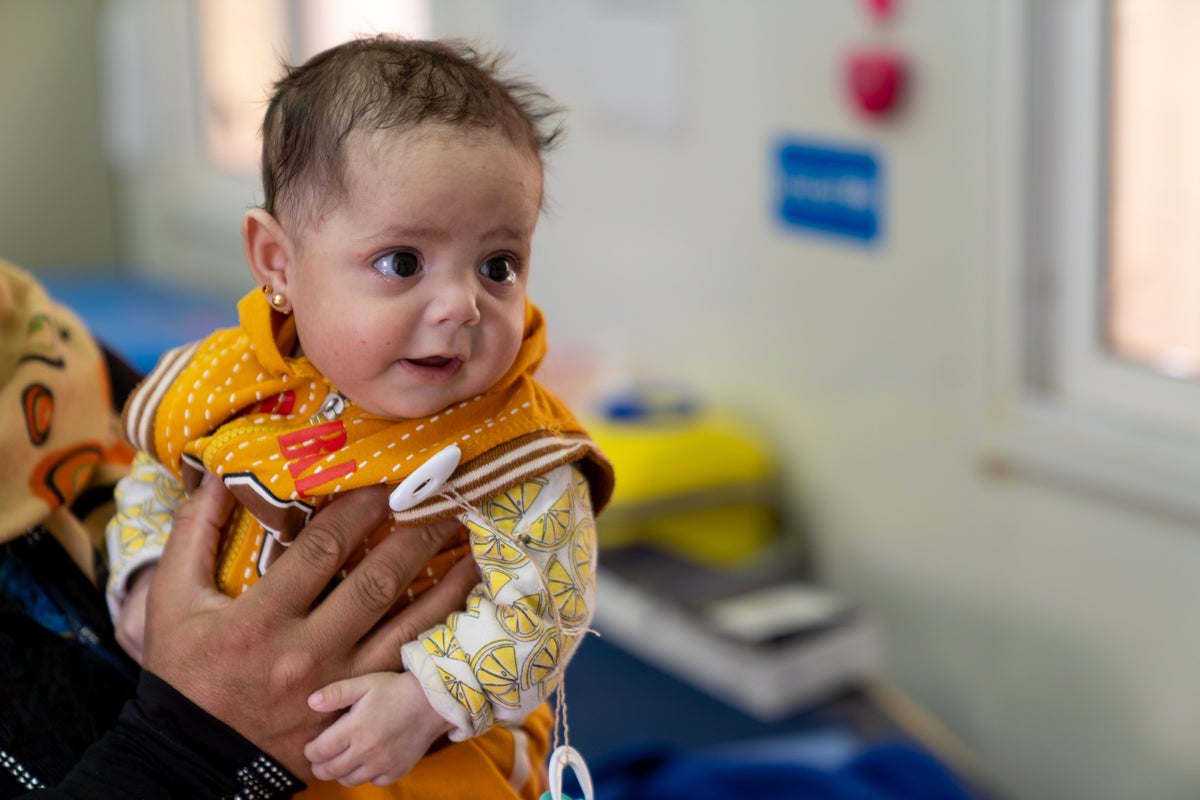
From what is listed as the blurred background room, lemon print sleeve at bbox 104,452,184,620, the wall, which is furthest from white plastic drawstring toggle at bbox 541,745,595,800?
the wall

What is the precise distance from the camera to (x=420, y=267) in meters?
0.91

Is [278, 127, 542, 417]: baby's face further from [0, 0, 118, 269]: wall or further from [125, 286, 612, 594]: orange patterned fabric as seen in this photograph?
[0, 0, 118, 269]: wall

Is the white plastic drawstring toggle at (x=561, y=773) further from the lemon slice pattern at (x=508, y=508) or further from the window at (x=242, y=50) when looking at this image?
the window at (x=242, y=50)

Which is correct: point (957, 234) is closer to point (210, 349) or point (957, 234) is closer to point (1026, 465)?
point (1026, 465)

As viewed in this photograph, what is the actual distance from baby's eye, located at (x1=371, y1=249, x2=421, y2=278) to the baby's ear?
3.5 inches

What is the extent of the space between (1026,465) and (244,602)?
1466 millimetres

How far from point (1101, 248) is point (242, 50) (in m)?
2.96

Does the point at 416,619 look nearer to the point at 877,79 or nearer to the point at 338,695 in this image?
the point at 338,695

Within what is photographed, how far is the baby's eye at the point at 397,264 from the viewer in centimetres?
90

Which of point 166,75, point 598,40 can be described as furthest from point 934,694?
point 166,75

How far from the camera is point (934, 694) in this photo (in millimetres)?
2463

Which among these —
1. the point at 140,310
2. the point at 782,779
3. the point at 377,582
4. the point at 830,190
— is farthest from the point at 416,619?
the point at 140,310

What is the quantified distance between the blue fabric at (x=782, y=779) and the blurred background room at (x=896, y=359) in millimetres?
132

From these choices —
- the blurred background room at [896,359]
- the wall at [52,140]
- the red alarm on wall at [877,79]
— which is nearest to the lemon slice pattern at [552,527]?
the blurred background room at [896,359]
